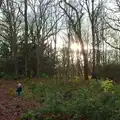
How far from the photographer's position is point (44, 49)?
39156 millimetres

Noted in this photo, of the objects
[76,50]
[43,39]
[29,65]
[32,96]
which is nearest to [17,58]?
[29,65]

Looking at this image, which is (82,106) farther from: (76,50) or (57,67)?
(76,50)

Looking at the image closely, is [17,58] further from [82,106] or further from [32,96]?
[82,106]

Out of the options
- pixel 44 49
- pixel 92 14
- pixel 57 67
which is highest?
pixel 92 14

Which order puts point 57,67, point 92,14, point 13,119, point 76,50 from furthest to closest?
point 76,50
point 57,67
point 92,14
point 13,119

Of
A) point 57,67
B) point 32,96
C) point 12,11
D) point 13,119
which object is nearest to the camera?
point 13,119

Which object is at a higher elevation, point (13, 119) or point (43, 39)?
point (43, 39)

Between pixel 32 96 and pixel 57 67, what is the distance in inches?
850

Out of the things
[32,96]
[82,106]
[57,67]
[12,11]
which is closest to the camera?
[82,106]

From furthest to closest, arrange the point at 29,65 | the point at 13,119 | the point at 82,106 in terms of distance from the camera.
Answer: the point at 29,65 < the point at 13,119 < the point at 82,106

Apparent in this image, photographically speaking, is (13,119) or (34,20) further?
(34,20)

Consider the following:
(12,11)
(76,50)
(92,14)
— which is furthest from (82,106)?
(76,50)

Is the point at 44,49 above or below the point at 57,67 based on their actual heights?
above

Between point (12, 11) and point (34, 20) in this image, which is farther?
point (34, 20)
